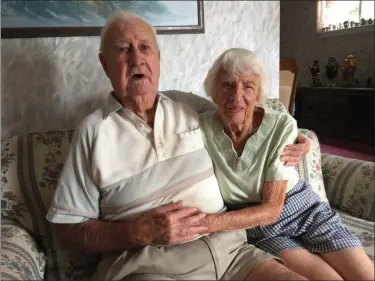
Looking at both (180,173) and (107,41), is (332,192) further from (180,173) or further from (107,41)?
(107,41)

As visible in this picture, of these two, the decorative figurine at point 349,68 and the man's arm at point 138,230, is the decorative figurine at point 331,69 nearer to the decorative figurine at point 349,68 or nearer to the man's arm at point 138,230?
the decorative figurine at point 349,68

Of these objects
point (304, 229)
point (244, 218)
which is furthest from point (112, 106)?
point (304, 229)

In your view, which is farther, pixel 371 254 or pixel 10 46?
pixel 10 46

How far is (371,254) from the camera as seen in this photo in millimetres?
422

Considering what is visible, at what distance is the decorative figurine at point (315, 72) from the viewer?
497mm

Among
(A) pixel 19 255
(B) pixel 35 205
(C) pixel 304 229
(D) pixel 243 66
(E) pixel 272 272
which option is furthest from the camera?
(B) pixel 35 205

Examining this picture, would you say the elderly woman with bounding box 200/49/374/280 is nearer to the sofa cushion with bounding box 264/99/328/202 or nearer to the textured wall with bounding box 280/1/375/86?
the sofa cushion with bounding box 264/99/328/202

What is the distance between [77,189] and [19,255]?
0.27 metres

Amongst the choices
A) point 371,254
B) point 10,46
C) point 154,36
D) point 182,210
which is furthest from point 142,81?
point 10,46

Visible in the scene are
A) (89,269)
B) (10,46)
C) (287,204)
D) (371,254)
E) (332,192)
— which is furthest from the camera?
(10,46)

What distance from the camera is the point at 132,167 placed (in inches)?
33.9

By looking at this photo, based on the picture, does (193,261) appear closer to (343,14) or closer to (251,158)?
(251,158)

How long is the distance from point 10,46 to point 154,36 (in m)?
0.66

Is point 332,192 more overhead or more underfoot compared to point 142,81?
more underfoot
